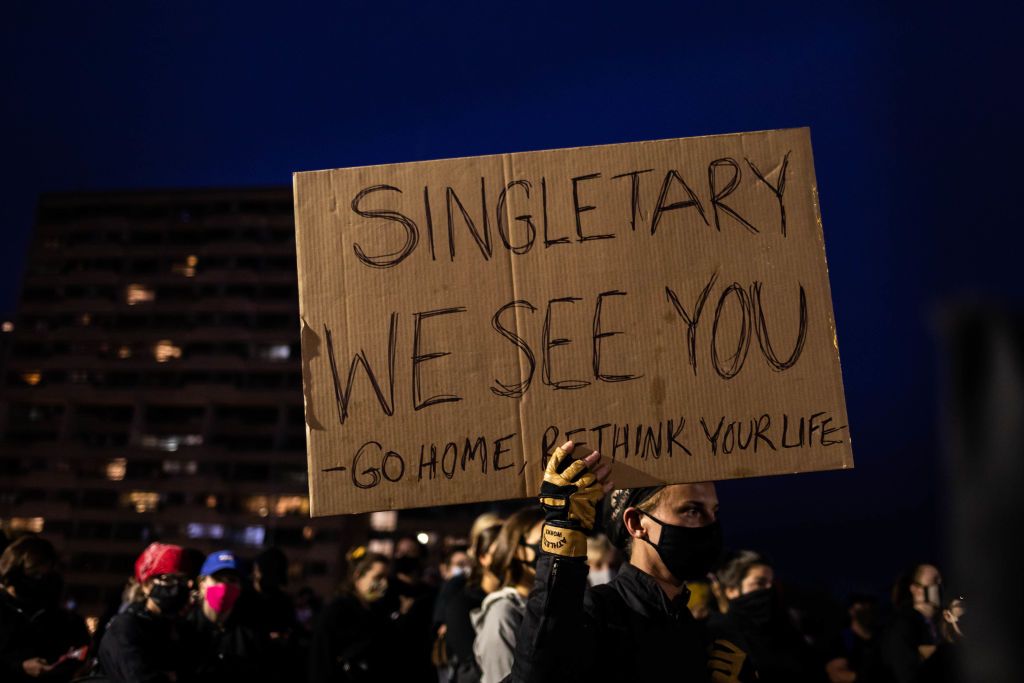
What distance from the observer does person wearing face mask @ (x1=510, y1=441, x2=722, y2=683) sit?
7.81ft

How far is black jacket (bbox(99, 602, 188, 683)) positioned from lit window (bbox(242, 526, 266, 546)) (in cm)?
10464

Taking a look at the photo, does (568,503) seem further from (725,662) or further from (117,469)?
(117,469)

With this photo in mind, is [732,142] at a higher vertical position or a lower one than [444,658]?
higher

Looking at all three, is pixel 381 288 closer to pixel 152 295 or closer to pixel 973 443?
pixel 973 443

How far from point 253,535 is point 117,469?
681 inches

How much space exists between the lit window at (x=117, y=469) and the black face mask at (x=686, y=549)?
111m

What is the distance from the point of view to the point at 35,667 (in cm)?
555

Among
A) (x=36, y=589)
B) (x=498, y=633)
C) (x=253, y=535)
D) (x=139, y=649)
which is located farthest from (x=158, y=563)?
(x=253, y=535)

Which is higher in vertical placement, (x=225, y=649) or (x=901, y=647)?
(x=225, y=649)

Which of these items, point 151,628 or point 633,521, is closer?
point 633,521

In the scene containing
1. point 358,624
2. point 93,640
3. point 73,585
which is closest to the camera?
point 93,640

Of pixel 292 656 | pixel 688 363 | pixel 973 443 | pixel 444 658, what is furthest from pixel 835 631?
pixel 973 443

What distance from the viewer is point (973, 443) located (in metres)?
0.70

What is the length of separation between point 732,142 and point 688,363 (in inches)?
27.7
